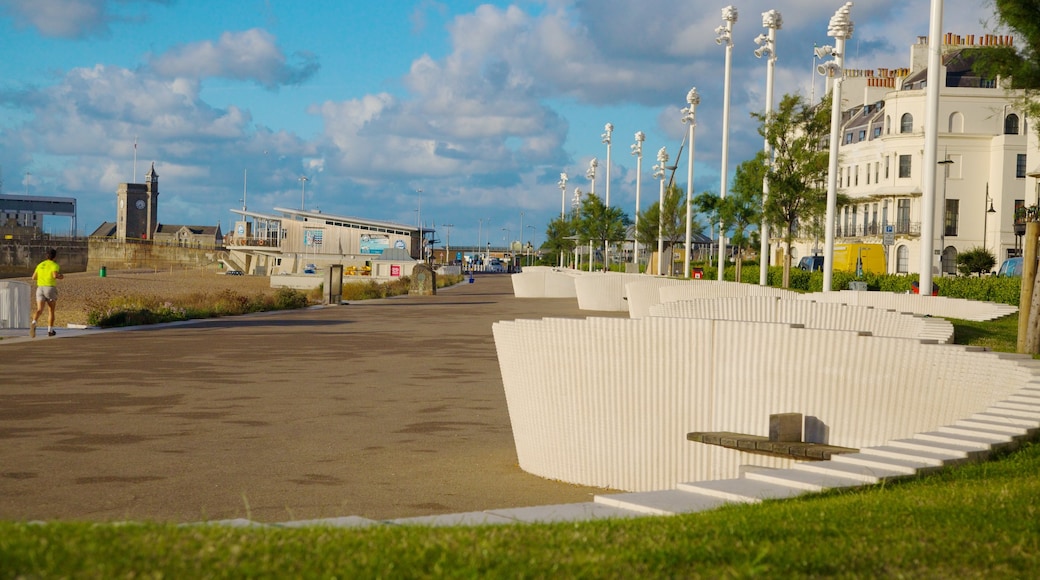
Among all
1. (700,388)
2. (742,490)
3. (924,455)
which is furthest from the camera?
(700,388)

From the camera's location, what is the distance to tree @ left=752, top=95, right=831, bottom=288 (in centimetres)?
3538

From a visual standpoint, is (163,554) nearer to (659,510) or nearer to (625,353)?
(659,510)

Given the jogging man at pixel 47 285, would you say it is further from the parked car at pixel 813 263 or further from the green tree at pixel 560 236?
the green tree at pixel 560 236

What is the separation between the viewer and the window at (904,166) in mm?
63188

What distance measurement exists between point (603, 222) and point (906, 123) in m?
21.1

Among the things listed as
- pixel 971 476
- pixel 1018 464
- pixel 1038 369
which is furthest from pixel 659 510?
pixel 1038 369

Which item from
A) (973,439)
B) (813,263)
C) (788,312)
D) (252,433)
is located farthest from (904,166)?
(973,439)

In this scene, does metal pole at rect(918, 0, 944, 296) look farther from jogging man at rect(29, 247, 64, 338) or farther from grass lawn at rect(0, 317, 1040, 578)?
jogging man at rect(29, 247, 64, 338)

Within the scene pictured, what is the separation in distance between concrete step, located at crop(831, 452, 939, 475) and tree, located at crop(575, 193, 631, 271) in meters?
68.2

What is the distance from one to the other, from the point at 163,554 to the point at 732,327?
6334 millimetres

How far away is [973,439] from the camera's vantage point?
7.20 m

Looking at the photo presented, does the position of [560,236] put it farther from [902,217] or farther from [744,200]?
[744,200]

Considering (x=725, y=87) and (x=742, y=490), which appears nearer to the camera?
(x=742, y=490)

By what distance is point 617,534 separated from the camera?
486cm
